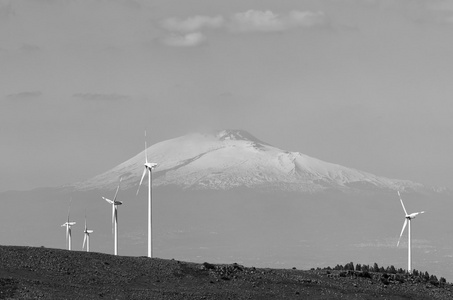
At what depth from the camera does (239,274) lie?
11056 cm

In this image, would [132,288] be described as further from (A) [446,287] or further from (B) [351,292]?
(A) [446,287]

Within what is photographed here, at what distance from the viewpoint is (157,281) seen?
10581cm

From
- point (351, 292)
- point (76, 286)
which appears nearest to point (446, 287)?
point (351, 292)

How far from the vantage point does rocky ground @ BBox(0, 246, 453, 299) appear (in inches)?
3880

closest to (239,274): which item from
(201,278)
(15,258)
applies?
(201,278)

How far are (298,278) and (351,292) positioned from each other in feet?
15.4

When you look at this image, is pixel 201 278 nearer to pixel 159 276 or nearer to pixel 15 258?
pixel 159 276

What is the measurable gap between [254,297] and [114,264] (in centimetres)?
1205

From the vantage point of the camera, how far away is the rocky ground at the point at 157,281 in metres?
98.6

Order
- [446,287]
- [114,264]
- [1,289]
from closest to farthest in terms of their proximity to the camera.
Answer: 1. [1,289]
2. [114,264]
3. [446,287]

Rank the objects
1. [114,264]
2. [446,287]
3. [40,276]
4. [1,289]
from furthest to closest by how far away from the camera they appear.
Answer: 1. [446,287]
2. [114,264]
3. [40,276]
4. [1,289]

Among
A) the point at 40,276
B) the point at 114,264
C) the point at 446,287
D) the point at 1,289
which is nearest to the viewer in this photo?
the point at 1,289

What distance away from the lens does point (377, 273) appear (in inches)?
4852

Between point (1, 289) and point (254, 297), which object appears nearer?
point (1, 289)
